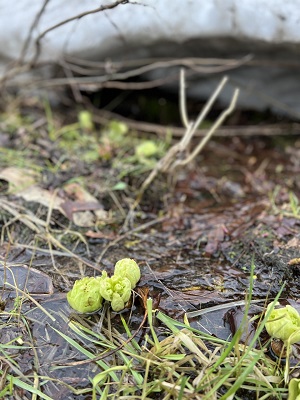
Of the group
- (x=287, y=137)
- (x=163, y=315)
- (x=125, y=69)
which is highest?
(x=125, y=69)

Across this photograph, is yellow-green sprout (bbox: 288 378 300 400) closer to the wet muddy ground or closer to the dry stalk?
the wet muddy ground

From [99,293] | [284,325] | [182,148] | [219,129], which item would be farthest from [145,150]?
[284,325]

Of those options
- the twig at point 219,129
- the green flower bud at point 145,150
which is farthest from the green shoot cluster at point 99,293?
the twig at point 219,129

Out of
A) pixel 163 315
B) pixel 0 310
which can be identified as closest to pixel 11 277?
pixel 0 310

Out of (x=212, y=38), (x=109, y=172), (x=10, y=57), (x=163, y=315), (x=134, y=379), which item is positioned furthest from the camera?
(x=10, y=57)

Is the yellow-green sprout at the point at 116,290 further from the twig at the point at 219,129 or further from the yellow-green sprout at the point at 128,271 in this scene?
the twig at the point at 219,129

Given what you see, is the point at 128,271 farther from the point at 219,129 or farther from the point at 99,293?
the point at 219,129

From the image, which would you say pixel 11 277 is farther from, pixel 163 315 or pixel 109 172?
pixel 109 172
